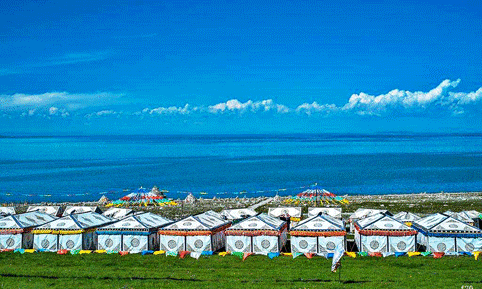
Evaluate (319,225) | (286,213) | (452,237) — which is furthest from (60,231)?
(452,237)

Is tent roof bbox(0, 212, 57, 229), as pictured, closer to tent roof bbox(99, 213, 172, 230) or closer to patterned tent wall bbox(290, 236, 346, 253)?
tent roof bbox(99, 213, 172, 230)

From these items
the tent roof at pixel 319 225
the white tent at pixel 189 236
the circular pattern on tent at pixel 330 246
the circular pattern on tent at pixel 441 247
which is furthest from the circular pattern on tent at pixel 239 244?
the circular pattern on tent at pixel 441 247

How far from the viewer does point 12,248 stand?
3906cm

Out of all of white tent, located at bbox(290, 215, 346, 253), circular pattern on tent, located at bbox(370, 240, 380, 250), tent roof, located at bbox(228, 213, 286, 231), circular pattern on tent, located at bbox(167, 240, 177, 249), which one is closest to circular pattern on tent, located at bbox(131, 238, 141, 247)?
circular pattern on tent, located at bbox(167, 240, 177, 249)

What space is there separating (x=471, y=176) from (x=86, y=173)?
104545 millimetres

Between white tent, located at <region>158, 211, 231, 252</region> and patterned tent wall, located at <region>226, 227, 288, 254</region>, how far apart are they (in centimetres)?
141

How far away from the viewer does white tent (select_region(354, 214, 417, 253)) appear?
1405 inches

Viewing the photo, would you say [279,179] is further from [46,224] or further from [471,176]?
[46,224]

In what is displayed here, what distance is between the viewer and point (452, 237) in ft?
116

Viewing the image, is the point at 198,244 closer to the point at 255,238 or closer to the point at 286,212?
the point at 255,238

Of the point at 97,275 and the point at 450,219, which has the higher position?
the point at 450,219

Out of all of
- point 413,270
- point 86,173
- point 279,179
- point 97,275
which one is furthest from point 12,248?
point 86,173

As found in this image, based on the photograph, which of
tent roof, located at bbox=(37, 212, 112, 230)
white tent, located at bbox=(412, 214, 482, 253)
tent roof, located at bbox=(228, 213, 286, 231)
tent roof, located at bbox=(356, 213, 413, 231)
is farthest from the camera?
tent roof, located at bbox=(37, 212, 112, 230)

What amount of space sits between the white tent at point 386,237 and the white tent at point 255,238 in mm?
6315
